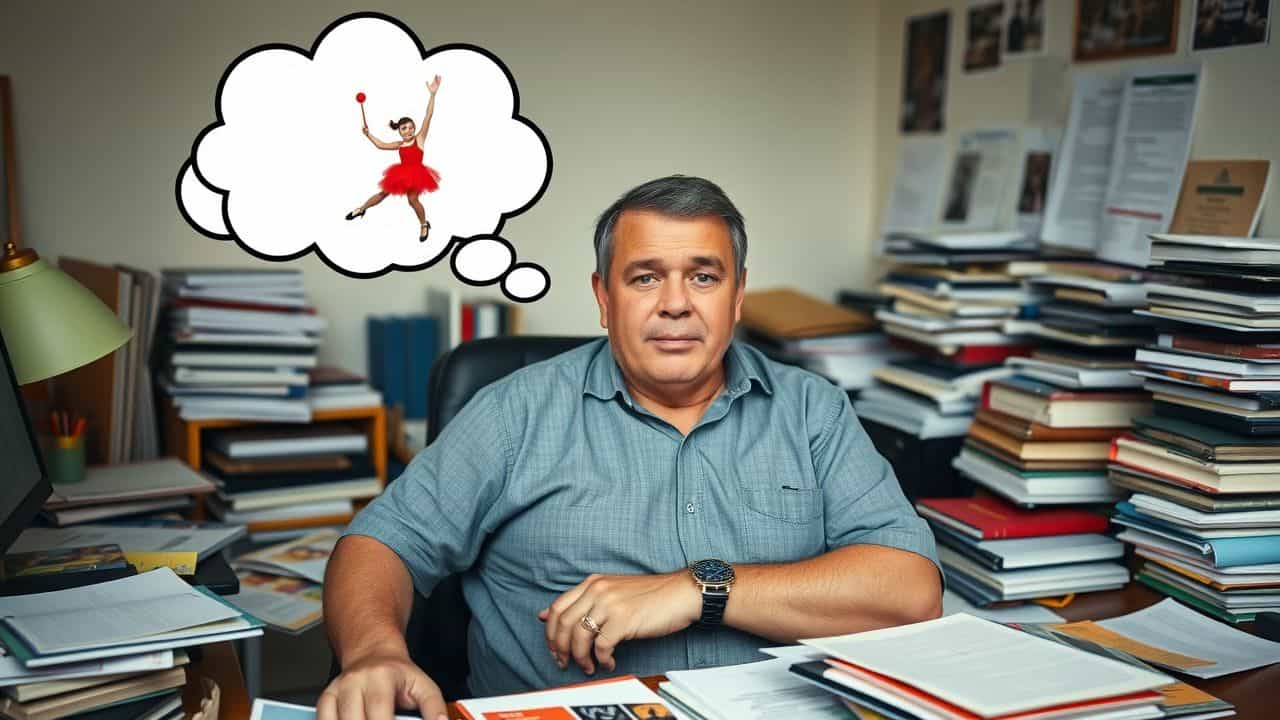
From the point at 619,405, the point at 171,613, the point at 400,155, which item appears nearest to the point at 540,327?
the point at 400,155

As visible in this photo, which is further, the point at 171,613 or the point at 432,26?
the point at 432,26

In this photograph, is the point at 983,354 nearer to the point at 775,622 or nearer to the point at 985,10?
the point at 985,10

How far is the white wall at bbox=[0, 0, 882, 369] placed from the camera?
2527mm

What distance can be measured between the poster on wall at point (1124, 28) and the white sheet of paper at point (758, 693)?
62.1 inches

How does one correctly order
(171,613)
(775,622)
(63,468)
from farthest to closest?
(63,468), (775,622), (171,613)

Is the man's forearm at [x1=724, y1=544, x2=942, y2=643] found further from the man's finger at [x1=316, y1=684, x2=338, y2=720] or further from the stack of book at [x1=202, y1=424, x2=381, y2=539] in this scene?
the stack of book at [x1=202, y1=424, x2=381, y2=539]

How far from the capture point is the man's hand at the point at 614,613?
53.3 inches

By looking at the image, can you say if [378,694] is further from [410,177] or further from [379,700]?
[410,177]

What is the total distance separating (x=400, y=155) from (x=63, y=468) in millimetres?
1102

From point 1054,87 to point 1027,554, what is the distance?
1.14 metres

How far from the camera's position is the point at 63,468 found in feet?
6.88

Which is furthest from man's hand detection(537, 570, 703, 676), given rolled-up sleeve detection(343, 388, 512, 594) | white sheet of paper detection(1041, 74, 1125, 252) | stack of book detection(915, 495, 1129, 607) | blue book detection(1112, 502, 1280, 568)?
white sheet of paper detection(1041, 74, 1125, 252)

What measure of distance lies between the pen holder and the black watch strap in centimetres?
133

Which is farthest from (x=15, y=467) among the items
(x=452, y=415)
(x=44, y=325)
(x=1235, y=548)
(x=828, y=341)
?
(x=828, y=341)
